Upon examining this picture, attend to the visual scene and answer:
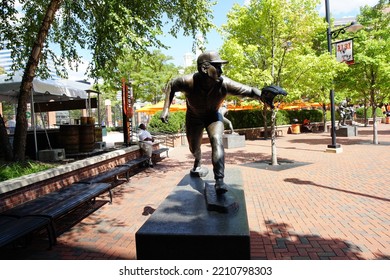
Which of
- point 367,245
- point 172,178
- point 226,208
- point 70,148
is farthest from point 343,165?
point 70,148

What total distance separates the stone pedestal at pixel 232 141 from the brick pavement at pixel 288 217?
22.1 feet

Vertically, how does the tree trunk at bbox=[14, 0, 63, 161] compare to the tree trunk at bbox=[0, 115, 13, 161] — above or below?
above

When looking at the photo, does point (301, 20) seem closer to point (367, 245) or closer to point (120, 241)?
point (367, 245)

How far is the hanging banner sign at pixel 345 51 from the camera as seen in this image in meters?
11.7

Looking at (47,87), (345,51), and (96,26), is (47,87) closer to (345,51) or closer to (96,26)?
(96,26)

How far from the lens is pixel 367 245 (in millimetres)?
4004

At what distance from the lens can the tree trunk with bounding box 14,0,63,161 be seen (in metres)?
7.17

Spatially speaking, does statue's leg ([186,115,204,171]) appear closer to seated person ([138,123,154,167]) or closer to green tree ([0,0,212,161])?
green tree ([0,0,212,161])

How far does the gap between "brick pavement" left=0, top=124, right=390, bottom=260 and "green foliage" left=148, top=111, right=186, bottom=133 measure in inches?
414

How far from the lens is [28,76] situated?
23.8 feet

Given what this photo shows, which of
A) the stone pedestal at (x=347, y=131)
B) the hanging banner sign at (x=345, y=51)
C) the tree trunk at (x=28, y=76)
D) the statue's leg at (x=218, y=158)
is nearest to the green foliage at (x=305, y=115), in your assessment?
the stone pedestal at (x=347, y=131)

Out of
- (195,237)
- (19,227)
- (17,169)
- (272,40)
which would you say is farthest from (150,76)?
(195,237)

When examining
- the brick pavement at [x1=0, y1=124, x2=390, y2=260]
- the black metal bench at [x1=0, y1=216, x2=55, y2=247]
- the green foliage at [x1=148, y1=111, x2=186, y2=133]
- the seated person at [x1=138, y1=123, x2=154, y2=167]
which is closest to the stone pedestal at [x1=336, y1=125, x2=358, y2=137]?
the green foliage at [x1=148, y1=111, x2=186, y2=133]

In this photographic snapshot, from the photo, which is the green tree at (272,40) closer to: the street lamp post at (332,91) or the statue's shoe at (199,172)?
the street lamp post at (332,91)
